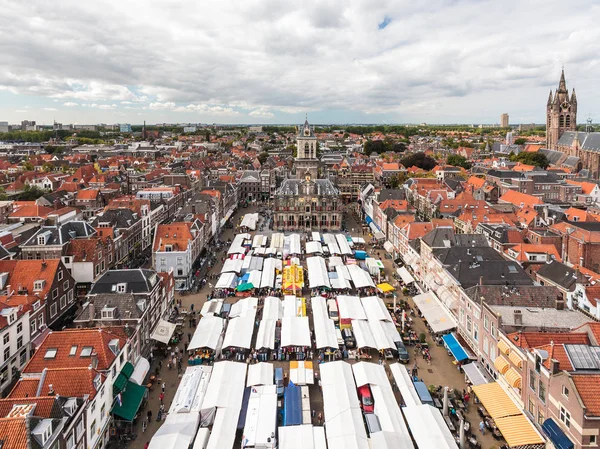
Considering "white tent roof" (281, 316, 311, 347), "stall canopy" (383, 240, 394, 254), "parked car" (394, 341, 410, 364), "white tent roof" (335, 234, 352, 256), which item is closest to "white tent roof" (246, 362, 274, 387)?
"white tent roof" (281, 316, 311, 347)

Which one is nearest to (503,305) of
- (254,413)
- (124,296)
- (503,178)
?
(254,413)

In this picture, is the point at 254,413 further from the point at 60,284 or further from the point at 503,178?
the point at 503,178

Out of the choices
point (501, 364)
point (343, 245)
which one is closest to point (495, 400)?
point (501, 364)

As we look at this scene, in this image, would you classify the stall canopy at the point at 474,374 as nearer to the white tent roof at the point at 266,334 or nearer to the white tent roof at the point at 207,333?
the white tent roof at the point at 266,334

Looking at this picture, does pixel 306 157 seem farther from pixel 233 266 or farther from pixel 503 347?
pixel 503 347

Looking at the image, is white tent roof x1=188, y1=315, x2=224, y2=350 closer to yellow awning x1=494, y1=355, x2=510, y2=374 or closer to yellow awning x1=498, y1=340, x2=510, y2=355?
yellow awning x1=494, y1=355, x2=510, y2=374
